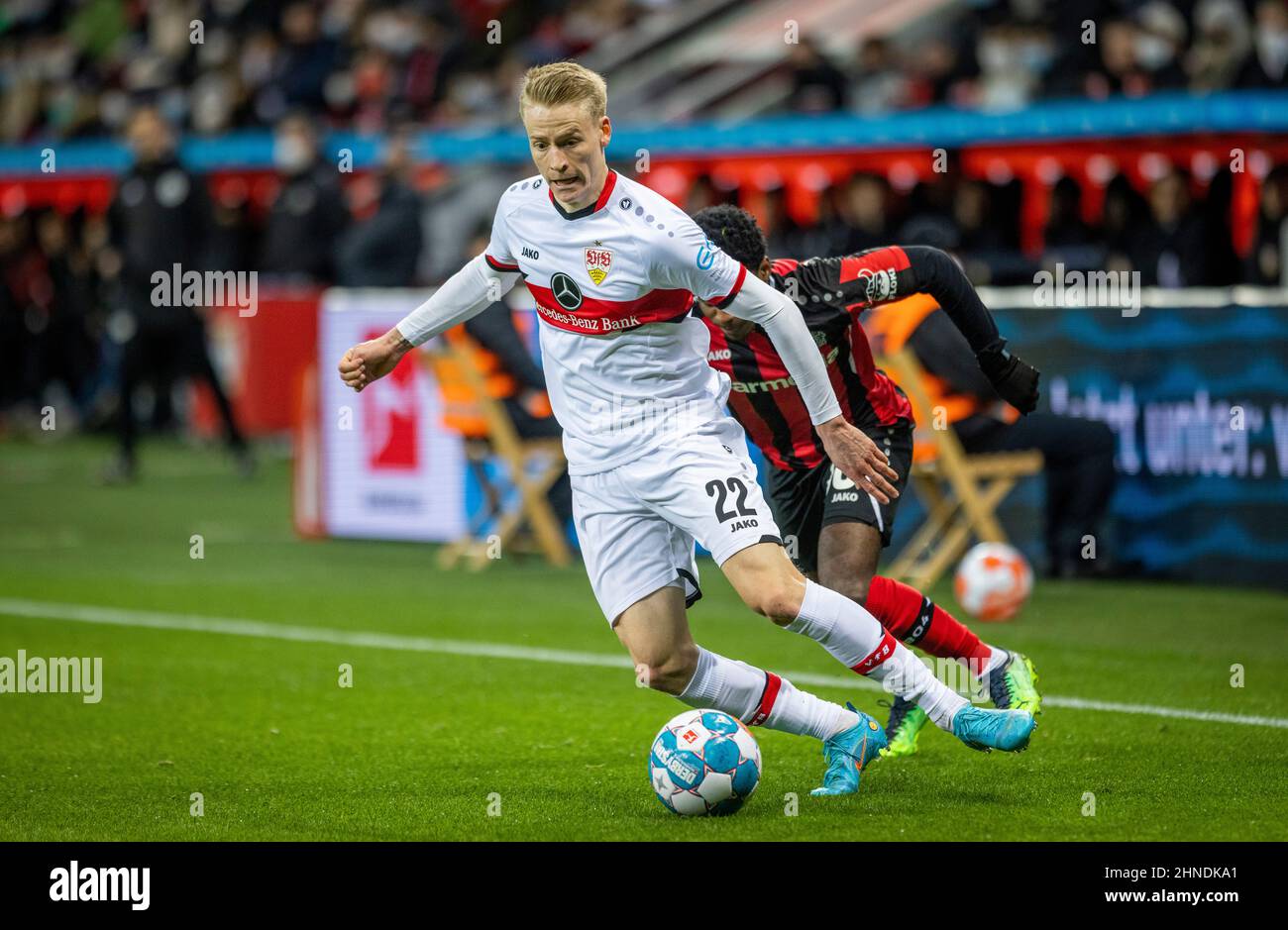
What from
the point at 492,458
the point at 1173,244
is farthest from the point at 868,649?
the point at 1173,244

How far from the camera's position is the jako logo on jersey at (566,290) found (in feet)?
17.9

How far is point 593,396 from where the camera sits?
560cm

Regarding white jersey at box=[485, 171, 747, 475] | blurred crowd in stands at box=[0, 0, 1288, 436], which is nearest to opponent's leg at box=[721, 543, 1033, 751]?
white jersey at box=[485, 171, 747, 475]

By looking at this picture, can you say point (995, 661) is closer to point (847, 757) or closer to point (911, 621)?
point (911, 621)

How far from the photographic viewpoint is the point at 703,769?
18.1ft

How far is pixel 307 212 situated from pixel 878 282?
1330 cm

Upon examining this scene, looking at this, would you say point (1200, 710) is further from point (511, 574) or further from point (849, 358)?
point (511, 574)

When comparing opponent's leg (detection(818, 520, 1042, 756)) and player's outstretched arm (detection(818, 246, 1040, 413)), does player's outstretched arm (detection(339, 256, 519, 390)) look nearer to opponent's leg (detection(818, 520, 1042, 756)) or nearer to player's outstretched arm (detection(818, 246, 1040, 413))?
player's outstretched arm (detection(818, 246, 1040, 413))

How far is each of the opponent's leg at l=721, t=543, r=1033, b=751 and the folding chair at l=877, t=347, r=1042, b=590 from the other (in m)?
4.31

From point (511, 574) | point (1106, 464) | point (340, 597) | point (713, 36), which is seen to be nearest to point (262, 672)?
point (340, 597)

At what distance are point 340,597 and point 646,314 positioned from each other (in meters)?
5.14

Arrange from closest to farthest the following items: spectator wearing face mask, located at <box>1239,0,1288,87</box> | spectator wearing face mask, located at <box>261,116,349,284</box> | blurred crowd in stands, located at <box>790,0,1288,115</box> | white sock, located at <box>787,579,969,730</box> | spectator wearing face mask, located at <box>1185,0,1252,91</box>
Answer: white sock, located at <box>787,579,969,730</box> < spectator wearing face mask, located at <box>1239,0,1288,87</box> < spectator wearing face mask, located at <box>1185,0,1252,91</box> < blurred crowd in stands, located at <box>790,0,1288,115</box> < spectator wearing face mask, located at <box>261,116,349,284</box>

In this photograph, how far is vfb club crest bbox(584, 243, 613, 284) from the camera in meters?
5.38
